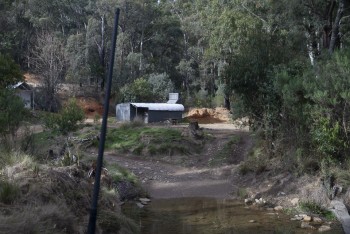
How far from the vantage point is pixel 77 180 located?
930cm

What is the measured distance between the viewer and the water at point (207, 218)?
1136 cm

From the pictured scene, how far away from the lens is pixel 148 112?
32.6m

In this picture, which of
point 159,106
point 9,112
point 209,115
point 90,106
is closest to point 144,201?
point 9,112

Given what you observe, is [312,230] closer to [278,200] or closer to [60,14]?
[278,200]

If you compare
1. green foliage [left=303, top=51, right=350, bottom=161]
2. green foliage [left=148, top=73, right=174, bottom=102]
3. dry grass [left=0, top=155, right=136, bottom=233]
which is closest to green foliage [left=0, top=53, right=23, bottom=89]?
dry grass [left=0, top=155, right=136, bottom=233]

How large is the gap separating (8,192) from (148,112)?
2510 centimetres

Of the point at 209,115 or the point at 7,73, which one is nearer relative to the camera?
the point at 7,73

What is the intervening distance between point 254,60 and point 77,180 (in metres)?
9.52

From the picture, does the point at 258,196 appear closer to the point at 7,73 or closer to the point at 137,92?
the point at 7,73

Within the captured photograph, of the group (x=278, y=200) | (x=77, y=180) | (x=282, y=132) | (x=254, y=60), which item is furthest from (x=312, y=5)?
(x=77, y=180)

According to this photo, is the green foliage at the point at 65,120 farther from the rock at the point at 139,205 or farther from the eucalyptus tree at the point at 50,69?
the eucalyptus tree at the point at 50,69

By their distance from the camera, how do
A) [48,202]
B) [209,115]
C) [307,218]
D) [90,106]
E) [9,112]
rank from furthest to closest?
[90,106] → [209,115] → [9,112] → [307,218] → [48,202]

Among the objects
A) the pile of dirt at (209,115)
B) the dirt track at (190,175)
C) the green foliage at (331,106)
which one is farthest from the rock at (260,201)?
the pile of dirt at (209,115)

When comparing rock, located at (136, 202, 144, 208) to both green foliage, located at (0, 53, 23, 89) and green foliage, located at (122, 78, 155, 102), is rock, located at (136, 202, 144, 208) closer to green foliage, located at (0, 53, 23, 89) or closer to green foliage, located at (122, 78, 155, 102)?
green foliage, located at (0, 53, 23, 89)
